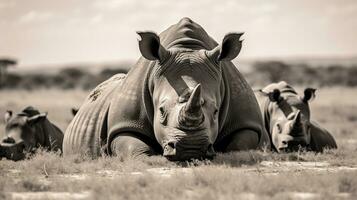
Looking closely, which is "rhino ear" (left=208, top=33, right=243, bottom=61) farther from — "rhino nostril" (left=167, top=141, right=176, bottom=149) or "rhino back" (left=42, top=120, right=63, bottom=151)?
"rhino back" (left=42, top=120, right=63, bottom=151)

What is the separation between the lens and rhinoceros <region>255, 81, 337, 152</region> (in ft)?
37.0

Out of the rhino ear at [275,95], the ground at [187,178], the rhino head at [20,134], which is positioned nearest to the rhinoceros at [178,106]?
the ground at [187,178]

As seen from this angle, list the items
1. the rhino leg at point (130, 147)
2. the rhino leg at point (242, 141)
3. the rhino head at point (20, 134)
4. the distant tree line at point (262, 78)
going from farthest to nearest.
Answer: the distant tree line at point (262, 78) < the rhino head at point (20, 134) < the rhino leg at point (242, 141) < the rhino leg at point (130, 147)

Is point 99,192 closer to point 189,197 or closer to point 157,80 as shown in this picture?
point 189,197

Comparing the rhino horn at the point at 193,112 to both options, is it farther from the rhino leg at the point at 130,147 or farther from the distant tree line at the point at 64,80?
the distant tree line at the point at 64,80

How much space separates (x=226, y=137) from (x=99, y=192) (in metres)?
3.40

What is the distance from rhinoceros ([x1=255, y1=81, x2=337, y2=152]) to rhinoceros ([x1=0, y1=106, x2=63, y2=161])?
12.5 feet

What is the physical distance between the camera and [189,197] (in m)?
6.16

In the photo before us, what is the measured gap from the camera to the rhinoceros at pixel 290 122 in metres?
11.3

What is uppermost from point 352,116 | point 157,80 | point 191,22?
point 191,22

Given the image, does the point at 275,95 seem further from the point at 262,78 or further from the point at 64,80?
the point at 64,80

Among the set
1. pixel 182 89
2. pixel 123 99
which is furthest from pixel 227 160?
pixel 123 99

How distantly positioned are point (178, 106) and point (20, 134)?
5.53 m

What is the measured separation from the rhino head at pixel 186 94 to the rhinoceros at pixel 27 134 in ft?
12.9
